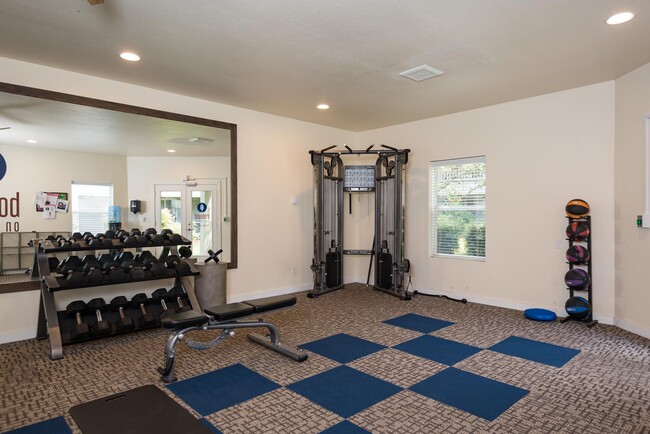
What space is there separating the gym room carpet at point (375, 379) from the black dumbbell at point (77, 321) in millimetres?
124

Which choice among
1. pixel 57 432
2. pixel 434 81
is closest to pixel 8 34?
pixel 57 432

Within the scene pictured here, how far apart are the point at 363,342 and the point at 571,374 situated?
160 cm

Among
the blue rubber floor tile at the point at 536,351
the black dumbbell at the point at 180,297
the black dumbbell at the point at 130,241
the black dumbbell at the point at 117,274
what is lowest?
the blue rubber floor tile at the point at 536,351

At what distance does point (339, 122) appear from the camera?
19.5 ft

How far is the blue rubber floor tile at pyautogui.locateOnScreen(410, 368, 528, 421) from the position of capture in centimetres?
237

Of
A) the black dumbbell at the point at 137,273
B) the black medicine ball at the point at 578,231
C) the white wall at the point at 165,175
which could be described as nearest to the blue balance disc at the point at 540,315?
the black medicine ball at the point at 578,231

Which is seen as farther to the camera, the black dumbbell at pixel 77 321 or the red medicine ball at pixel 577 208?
the red medicine ball at pixel 577 208

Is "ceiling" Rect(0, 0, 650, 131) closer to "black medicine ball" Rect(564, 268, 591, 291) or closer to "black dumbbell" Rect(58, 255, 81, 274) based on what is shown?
"black dumbbell" Rect(58, 255, 81, 274)

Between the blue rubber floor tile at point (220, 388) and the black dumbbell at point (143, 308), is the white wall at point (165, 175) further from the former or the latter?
the blue rubber floor tile at point (220, 388)

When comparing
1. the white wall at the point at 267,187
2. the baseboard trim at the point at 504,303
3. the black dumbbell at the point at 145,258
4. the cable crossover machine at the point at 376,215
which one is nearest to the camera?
the black dumbbell at the point at 145,258

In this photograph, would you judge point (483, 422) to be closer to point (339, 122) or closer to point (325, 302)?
point (325, 302)

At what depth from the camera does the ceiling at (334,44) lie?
104 inches

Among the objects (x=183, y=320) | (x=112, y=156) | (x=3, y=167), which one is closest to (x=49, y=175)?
(x=3, y=167)

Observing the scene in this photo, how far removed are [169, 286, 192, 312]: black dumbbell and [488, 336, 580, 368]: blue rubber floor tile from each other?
2953 mm
